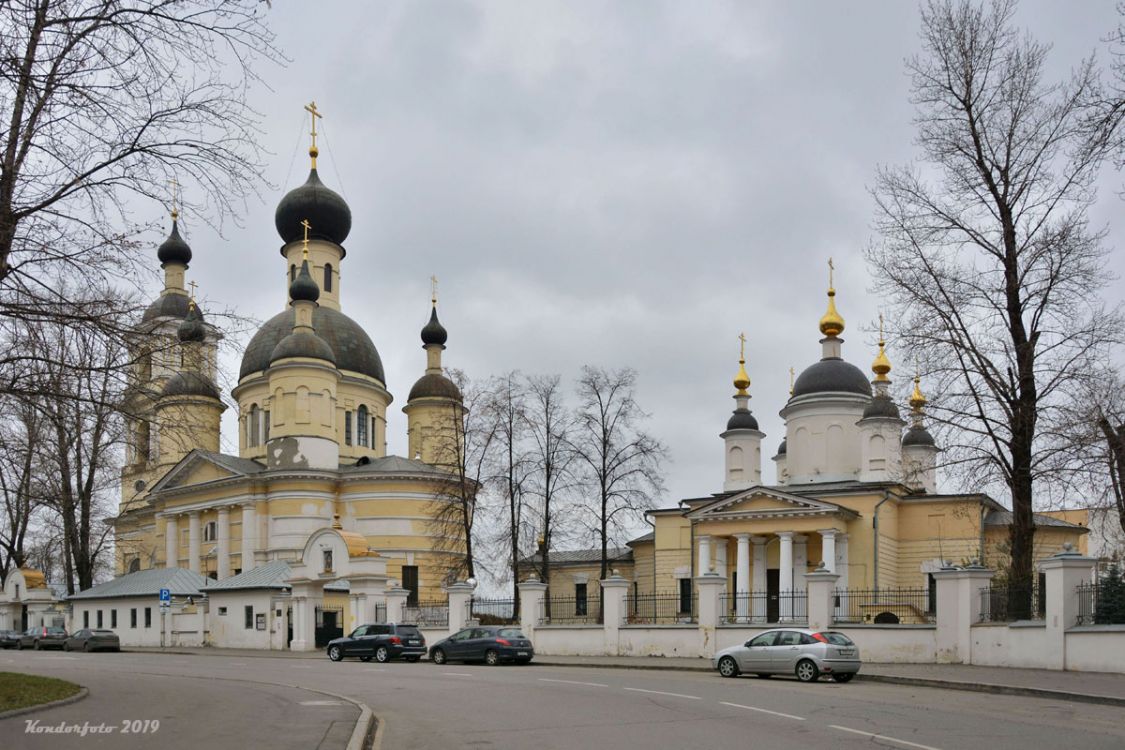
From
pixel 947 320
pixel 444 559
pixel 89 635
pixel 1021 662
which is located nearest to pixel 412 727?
pixel 1021 662

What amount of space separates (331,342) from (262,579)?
21.5 m

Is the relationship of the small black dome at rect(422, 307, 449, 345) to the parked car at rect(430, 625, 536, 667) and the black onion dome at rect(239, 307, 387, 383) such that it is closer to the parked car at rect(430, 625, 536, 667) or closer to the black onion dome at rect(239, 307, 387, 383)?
the black onion dome at rect(239, 307, 387, 383)

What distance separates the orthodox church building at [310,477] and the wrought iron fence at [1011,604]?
21.1 metres

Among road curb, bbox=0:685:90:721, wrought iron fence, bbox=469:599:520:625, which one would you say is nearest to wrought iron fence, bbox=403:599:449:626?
wrought iron fence, bbox=469:599:520:625

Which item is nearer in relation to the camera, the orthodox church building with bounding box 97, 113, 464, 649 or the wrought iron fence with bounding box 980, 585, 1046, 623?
the wrought iron fence with bounding box 980, 585, 1046, 623

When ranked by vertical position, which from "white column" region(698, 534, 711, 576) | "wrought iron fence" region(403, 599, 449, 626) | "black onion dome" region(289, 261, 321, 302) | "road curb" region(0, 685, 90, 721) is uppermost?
"black onion dome" region(289, 261, 321, 302)

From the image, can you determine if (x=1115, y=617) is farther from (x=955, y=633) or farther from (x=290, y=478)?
(x=290, y=478)

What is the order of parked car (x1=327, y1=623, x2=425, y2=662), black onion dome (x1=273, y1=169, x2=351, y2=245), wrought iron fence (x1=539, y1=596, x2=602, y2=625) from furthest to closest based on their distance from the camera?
black onion dome (x1=273, y1=169, x2=351, y2=245)
wrought iron fence (x1=539, y1=596, x2=602, y2=625)
parked car (x1=327, y1=623, x2=425, y2=662)

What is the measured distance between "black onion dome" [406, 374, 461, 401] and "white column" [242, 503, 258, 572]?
43.3ft

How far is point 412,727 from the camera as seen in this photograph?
1410 centimetres

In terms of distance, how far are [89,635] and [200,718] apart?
31.1m

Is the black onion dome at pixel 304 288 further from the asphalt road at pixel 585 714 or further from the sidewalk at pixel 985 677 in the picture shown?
the asphalt road at pixel 585 714

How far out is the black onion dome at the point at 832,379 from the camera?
49.9 metres

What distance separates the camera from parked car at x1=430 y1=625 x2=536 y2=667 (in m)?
28.5
